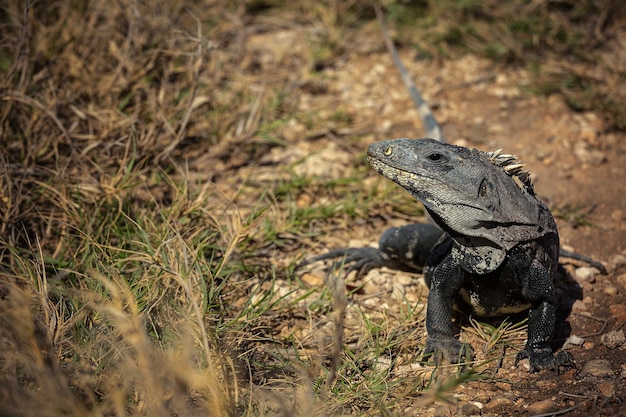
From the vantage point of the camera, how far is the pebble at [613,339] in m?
3.35

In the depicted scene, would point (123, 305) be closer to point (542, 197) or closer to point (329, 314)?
point (329, 314)

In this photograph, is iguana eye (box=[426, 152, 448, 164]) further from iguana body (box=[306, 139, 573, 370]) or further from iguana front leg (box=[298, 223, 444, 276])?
iguana front leg (box=[298, 223, 444, 276])

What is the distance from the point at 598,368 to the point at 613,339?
0.29m

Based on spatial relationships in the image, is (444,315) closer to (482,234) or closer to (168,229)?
(482,234)

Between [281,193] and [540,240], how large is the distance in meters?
2.00

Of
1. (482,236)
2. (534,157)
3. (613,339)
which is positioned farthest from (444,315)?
(534,157)

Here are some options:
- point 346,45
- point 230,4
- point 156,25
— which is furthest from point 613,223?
point 230,4

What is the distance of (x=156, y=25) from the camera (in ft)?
17.6

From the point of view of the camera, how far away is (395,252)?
398 centimetres

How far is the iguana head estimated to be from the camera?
3.10 meters

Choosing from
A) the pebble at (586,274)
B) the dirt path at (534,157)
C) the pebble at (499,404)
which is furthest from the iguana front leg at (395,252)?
the pebble at (499,404)

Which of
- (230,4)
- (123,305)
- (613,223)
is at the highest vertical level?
(230,4)

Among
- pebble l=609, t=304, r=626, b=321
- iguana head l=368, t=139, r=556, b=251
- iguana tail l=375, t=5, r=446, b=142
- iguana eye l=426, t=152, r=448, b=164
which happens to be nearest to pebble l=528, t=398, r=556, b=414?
iguana head l=368, t=139, r=556, b=251

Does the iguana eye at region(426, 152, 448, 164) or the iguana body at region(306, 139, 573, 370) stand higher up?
the iguana eye at region(426, 152, 448, 164)
